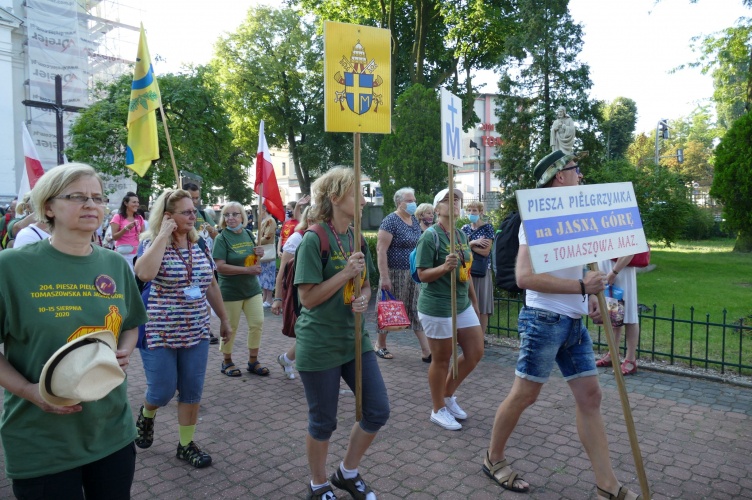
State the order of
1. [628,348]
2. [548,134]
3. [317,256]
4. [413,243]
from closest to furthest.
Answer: [317,256] → [628,348] → [413,243] → [548,134]

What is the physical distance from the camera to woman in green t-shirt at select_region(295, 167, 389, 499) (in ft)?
10.3

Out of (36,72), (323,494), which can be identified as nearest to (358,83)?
(323,494)

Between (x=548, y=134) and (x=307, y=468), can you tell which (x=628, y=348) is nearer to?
(x=307, y=468)

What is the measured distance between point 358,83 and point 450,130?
1289 millimetres

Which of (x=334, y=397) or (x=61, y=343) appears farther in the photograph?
(x=334, y=397)

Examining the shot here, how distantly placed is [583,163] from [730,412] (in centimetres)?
1374

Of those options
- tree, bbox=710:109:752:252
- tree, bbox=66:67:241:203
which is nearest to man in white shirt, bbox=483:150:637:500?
tree, bbox=710:109:752:252

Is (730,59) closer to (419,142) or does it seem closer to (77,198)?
(419,142)

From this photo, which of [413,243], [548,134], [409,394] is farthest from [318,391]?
[548,134]

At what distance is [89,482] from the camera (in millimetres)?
2232

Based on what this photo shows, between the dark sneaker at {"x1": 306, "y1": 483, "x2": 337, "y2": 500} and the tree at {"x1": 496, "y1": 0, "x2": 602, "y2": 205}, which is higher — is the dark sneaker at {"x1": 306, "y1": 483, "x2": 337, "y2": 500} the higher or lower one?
the lower one

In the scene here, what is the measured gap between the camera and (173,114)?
819 inches

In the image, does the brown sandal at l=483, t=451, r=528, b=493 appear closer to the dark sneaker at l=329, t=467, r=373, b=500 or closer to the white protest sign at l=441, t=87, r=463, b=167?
the dark sneaker at l=329, t=467, r=373, b=500

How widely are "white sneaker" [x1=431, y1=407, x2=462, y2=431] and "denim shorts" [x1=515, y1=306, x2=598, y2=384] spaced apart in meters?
1.38
